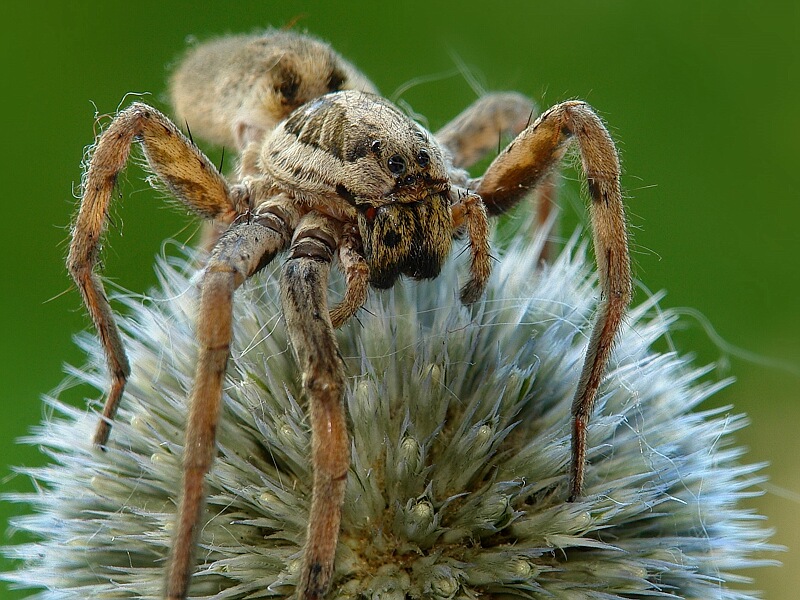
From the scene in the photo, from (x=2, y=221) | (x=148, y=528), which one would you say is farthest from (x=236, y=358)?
(x=2, y=221)

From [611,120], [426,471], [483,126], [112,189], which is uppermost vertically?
[611,120]

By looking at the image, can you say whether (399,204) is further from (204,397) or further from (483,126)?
(483,126)

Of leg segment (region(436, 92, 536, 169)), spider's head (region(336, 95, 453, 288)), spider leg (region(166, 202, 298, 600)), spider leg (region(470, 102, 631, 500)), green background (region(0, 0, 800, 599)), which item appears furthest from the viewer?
green background (region(0, 0, 800, 599))

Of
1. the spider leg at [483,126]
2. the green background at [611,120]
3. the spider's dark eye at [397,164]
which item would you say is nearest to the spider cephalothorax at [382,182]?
the spider's dark eye at [397,164]

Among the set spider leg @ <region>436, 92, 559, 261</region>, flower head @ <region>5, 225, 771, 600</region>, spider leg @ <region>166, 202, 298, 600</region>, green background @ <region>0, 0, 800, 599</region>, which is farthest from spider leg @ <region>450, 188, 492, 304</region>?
green background @ <region>0, 0, 800, 599</region>

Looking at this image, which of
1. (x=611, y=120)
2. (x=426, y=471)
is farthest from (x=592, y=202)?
(x=611, y=120)

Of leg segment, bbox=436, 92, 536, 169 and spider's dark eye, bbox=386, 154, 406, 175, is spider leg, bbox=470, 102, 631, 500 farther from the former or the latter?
leg segment, bbox=436, 92, 536, 169
